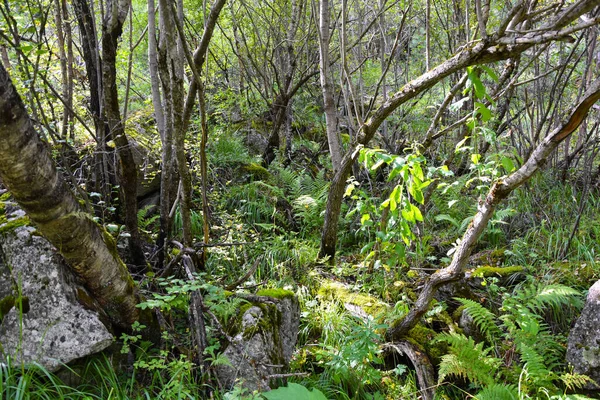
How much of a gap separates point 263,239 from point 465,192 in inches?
124

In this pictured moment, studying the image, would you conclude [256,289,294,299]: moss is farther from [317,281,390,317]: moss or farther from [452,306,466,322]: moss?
[452,306,466,322]: moss

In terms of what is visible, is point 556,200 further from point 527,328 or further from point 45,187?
point 45,187

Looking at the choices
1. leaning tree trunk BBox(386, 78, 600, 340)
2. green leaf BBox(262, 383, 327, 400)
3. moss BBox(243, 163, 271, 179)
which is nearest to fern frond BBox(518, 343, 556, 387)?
leaning tree trunk BBox(386, 78, 600, 340)

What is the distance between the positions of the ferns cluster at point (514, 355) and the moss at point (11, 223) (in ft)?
9.27

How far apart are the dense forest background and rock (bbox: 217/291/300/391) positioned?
116mm

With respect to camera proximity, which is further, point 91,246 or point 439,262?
point 439,262

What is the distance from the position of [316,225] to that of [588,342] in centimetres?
317

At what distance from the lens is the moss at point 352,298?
3.70 metres

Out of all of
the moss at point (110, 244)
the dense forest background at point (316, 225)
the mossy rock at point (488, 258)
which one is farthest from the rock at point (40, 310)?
the mossy rock at point (488, 258)

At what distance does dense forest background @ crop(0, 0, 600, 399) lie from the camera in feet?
7.53

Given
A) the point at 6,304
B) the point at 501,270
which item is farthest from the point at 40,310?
the point at 501,270

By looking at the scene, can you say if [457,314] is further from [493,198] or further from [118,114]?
[118,114]

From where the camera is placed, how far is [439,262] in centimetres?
473

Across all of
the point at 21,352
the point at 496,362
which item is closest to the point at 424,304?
the point at 496,362
